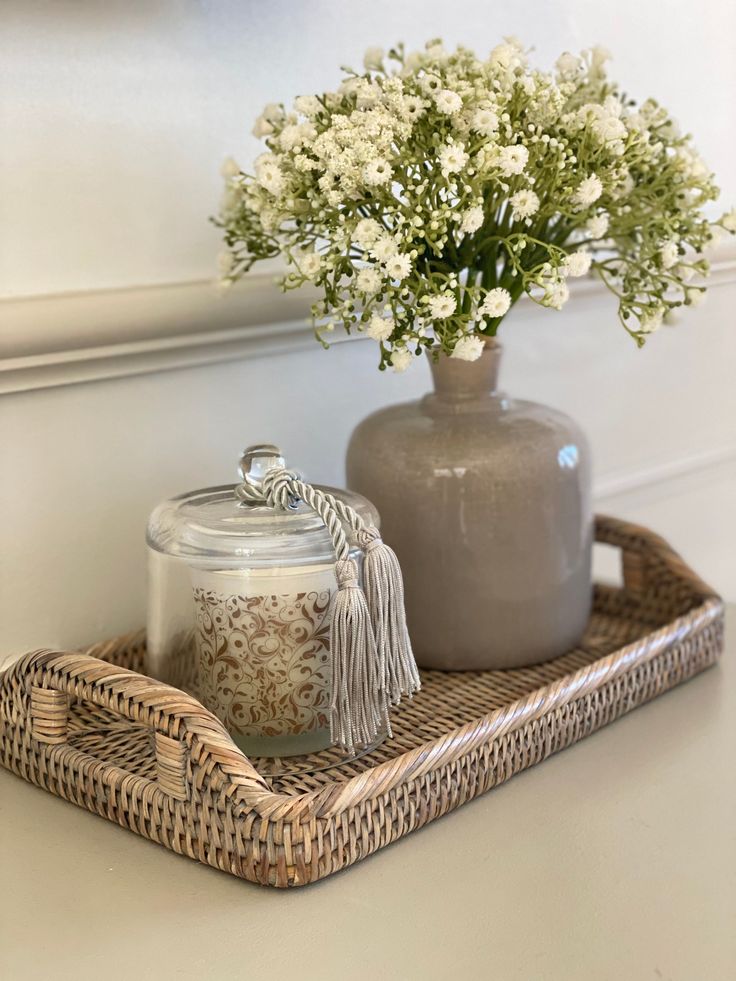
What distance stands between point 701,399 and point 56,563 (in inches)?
32.6

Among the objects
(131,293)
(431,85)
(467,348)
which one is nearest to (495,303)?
(467,348)

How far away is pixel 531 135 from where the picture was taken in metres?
0.68

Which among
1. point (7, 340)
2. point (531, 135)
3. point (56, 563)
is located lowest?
point (56, 563)

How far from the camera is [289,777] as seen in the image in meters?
0.64

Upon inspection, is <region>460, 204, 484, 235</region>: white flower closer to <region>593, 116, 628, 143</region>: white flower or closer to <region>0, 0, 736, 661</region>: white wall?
<region>593, 116, 628, 143</region>: white flower

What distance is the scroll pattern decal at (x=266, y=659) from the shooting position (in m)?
0.64

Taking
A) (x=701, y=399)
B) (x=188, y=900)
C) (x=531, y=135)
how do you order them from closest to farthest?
1. (x=188, y=900)
2. (x=531, y=135)
3. (x=701, y=399)

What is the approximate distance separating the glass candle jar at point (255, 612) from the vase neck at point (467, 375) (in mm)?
154

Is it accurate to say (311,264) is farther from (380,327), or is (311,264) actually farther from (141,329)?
(141,329)

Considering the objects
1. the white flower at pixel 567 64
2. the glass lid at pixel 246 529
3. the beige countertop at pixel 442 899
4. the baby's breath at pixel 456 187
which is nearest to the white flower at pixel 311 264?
the baby's breath at pixel 456 187

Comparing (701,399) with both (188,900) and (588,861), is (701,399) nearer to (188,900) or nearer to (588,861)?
(588,861)

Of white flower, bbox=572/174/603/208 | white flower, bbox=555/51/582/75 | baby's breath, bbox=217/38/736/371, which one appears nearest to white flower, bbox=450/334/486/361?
baby's breath, bbox=217/38/736/371

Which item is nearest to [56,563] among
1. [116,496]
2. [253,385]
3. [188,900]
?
[116,496]

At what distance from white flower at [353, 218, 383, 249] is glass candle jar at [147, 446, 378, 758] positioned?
0.42 feet
